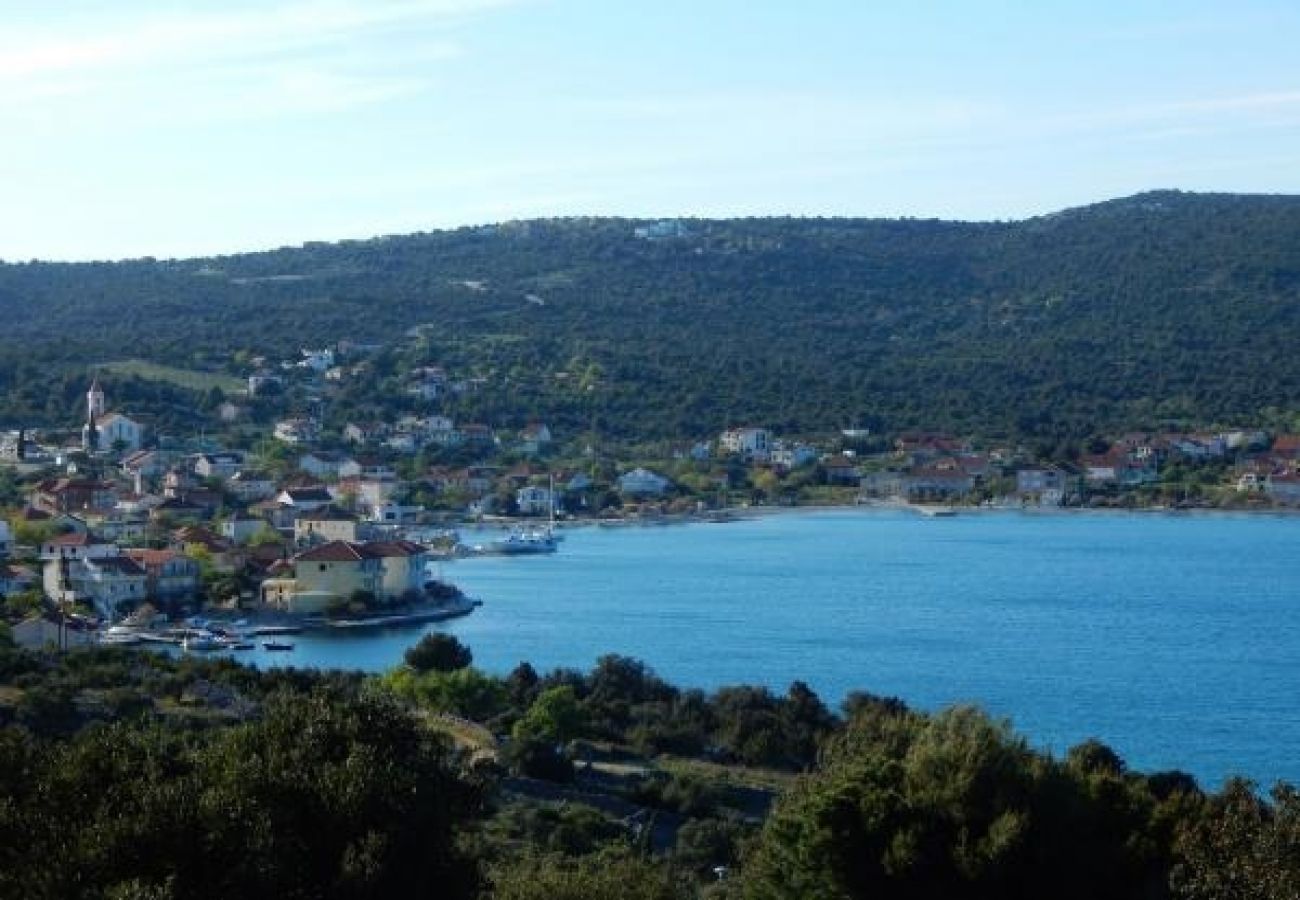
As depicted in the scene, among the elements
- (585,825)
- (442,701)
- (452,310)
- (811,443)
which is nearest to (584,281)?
(452,310)

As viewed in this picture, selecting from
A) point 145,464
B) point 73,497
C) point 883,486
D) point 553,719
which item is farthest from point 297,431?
point 553,719

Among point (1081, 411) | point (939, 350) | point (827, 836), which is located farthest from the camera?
point (939, 350)

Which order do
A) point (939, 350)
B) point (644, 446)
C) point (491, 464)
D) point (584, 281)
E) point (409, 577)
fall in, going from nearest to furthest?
point (409, 577), point (491, 464), point (644, 446), point (939, 350), point (584, 281)

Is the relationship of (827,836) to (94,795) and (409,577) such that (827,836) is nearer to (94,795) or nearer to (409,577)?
(94,795)

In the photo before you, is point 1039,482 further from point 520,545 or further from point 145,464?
point 145,464

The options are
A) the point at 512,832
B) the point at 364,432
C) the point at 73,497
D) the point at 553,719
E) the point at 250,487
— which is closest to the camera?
the point at 512,832

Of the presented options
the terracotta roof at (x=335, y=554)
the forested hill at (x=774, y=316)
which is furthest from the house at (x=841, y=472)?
the terracotta roof at (x=335, y=554)

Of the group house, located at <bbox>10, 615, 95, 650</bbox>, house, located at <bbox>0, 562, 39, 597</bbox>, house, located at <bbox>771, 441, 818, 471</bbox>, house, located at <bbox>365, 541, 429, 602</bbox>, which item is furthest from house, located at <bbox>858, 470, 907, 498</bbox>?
house, located at <bbox>10, 615, 95, 650</bbox>
